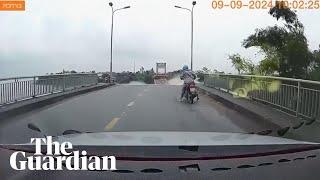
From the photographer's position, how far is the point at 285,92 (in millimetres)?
15695

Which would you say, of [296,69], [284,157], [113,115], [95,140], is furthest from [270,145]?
[296,69]

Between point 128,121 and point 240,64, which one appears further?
point 240,64

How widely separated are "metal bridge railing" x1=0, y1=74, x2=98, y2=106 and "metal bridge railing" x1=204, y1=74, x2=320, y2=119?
826cm

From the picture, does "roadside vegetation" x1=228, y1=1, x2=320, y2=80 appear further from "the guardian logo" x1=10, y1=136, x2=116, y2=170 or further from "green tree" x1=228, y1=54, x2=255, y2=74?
"the guardian logo" x1=10, y1=136, x2=116, y2=170

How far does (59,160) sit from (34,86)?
18.7m

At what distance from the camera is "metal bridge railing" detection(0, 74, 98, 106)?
18.4m

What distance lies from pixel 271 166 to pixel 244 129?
9328 mm

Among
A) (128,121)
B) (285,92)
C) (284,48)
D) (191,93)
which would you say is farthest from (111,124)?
(284,48)

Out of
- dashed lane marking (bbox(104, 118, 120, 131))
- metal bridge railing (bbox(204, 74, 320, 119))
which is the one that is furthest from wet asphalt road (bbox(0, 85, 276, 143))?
metal bridge railing (bbox(204, 74, 320, 119))

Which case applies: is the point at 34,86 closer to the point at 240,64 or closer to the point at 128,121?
the point at 128,121

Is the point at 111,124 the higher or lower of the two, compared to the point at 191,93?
lower

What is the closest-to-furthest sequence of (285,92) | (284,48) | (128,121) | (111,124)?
(111,124) < (128,121) < (285,92) < (284,48)

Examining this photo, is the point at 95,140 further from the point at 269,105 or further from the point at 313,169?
the point at 269,105

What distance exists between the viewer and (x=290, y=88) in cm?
1514
